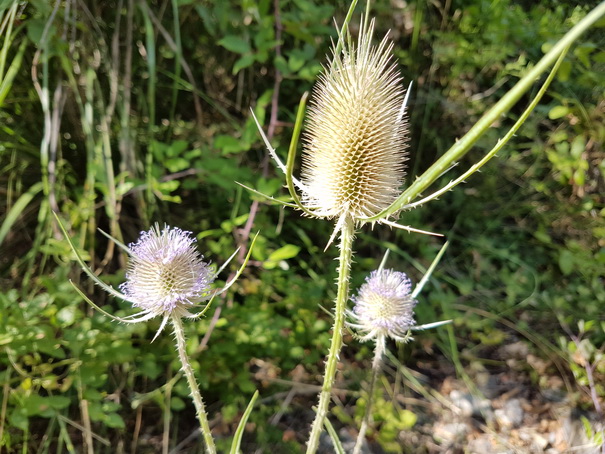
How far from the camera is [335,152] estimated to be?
3.26ft

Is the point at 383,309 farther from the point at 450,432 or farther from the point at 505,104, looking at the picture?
the point at 450,432

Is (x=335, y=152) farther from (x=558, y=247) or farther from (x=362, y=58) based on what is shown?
(x=558, y=247)

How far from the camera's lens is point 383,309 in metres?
1.24

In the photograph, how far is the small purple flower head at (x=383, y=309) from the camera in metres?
1.23

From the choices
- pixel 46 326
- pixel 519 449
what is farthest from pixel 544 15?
pixel 46 326

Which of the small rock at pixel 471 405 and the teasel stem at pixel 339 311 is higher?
the teasel stem at pixel 339 311

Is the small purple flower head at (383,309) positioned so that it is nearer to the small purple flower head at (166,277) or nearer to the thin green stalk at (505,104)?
the small purple flower head at (166,277)

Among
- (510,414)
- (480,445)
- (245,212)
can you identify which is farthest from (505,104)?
(510,414)

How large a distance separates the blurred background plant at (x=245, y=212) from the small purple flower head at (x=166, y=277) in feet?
1.90

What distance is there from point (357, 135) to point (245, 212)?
41.3 inches

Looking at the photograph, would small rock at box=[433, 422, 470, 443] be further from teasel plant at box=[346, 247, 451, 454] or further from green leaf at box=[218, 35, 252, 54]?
green leaf at box=[218, 35, 252, 54]

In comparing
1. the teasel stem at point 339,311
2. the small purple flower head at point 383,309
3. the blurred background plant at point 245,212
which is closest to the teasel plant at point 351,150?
the teasel stem at point 339,311

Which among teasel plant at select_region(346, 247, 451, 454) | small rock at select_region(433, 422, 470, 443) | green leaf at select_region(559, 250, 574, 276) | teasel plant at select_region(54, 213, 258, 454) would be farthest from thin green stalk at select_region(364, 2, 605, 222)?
green leaf at select_region(559, 250, 574, 276)

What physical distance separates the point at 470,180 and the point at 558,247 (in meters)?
0.62
